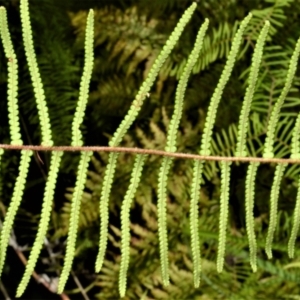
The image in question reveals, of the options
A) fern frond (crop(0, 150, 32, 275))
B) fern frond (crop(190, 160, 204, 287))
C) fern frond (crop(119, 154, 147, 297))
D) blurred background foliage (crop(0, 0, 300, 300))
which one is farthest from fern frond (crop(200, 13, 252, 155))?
blurred background foliage (crop(0, 0, 300, 300))

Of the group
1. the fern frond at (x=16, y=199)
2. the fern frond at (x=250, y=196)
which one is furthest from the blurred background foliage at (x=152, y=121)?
the fern frond at (x=16, y=199)

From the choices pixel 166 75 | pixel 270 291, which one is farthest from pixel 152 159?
pixel 270 291

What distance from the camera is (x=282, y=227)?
211 centimetres

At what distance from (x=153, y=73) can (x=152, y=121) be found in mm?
991

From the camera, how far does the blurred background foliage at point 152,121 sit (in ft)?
6.73

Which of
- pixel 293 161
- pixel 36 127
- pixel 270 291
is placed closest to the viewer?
pixel 293 161

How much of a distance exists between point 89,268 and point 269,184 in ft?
2.45

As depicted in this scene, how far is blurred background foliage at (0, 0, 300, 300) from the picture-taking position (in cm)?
205

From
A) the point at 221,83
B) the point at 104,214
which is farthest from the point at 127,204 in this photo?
the point at 221,83

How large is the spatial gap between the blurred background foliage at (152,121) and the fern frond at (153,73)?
31.3 inches

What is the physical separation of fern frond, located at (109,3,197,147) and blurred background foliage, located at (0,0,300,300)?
2.61 ft

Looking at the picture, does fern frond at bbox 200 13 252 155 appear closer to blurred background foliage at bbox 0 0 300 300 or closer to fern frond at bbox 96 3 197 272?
fern frond at bbox 96 3 197 272

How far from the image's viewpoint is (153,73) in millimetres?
1233

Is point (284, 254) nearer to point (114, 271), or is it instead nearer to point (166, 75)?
point (114, 271)
